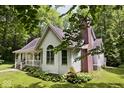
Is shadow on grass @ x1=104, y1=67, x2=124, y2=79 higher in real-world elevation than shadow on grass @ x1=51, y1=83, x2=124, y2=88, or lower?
higher

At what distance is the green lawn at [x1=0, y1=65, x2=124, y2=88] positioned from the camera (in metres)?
3.41

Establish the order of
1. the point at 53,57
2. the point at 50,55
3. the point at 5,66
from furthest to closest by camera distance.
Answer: the point at 53,57 → the point at 50,55 → the point at 5,66

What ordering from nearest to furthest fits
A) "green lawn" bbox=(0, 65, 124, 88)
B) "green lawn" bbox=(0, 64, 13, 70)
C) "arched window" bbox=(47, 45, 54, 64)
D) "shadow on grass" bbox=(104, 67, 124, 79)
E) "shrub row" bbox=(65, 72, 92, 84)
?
"green lawn" bbox=(0, 64, 13, 70) < "green lawn" bbox=(0, 65, 124, 88) < "shadow on grass" bbox=(104, 67, 124, 79) < "shrub row" bbox=(65, 72, 92, 84) < "arched window" bbox=(47, 45, 54, 64)

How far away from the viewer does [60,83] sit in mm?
3646

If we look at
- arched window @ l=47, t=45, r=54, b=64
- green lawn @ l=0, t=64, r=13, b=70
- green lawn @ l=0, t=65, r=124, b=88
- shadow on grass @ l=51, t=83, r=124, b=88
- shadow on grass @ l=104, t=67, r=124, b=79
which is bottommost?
shadow on grass @ l=51, t=83, r=124, b=88

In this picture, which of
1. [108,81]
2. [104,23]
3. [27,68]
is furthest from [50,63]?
[104,23]

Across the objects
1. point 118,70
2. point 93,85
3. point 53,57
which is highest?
point 53,57

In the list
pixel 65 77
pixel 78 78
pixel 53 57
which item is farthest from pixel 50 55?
pixel 78 78

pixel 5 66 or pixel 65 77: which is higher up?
pixel 5 66

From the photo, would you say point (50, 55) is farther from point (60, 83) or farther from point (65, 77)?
point (60, 83)

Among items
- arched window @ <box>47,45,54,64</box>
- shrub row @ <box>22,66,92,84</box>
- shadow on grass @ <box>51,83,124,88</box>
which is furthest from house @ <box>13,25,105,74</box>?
shadow on grass @ <box>51,83,124,88</box>

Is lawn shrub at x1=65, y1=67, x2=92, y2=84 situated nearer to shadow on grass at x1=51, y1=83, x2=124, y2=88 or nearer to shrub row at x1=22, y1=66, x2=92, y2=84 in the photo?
shrub row at x1=22, y1=66, x2=92, y2=84
